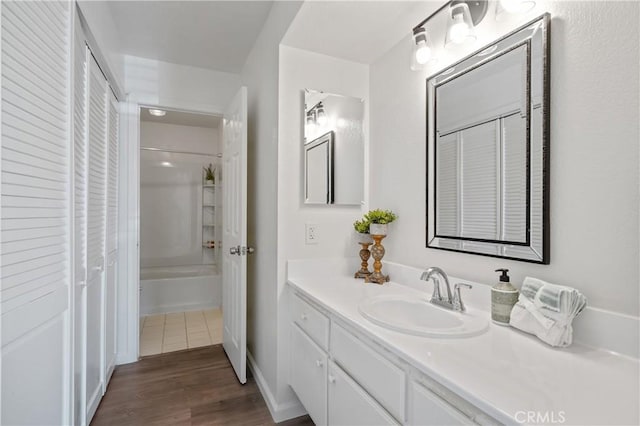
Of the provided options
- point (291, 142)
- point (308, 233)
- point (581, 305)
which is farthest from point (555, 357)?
point (291, 142)

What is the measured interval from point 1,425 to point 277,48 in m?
1.87

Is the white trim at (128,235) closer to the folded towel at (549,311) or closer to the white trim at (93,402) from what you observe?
the white trim at (93,402)

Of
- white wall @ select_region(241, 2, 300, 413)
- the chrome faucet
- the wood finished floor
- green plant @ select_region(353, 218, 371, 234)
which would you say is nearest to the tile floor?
the wood finished floor

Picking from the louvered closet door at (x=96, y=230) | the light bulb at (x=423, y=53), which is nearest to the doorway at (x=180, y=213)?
the louvered closet door at (x=96, y=230)

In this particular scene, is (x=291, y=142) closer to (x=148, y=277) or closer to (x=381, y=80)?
(x=381, y=80)

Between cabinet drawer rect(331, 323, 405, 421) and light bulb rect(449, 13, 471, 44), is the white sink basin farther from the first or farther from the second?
light bulb rect(449, 13, 471, 44)

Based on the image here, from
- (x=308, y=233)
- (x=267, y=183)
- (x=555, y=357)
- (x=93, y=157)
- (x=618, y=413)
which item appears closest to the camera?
(x=618, y=413)

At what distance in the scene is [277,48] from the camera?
175 centimetres

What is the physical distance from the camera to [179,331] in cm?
297

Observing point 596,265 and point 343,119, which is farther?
point 343,119

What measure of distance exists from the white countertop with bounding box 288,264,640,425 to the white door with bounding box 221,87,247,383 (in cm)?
117

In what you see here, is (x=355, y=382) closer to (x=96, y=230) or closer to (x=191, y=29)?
(x=96, y=230)

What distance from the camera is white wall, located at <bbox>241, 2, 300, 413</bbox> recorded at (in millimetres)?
1785

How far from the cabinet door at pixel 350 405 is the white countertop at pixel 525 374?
22cm
